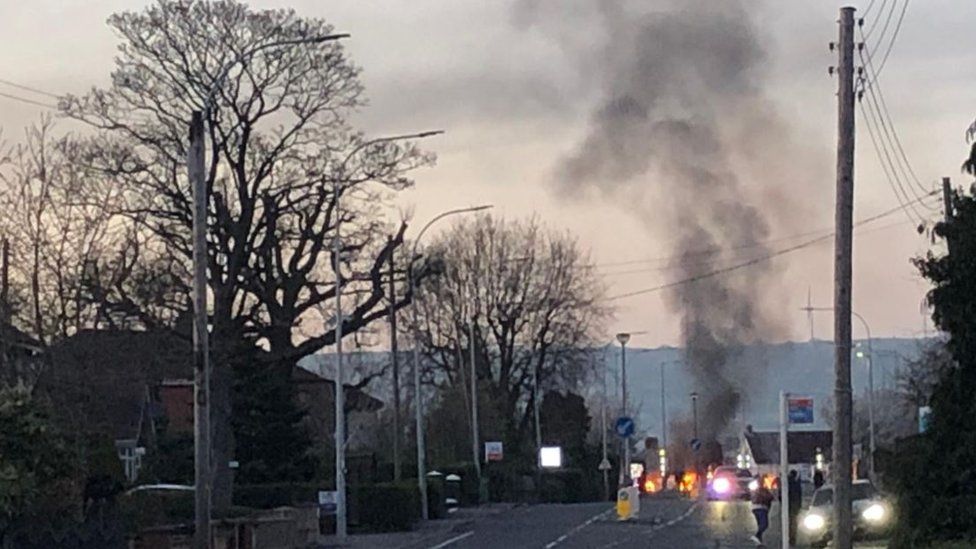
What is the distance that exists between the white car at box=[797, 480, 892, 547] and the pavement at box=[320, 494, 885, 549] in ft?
2.91

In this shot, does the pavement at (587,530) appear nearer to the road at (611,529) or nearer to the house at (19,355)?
the road at (611,529)

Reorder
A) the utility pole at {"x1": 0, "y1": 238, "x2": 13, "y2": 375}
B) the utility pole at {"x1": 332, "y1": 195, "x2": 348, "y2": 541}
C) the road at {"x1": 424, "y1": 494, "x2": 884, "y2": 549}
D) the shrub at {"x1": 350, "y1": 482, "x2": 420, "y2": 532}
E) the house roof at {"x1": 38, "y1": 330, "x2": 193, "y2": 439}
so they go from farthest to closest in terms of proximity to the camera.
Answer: the shrub at {"x1": 350, "y1": 482, "x2": 420, "y2": 532} → the utility pole at {"x1": 332, "y1": 195, "x2": 348, "y2": 541} → the road at {"x1": 424, "y1": 494, "x2": 884, "y2": 549} → the house roof at {"x1": 38, "y1": 330, "x2": 193, "y2": 439} → the utility pole at {"x1": 0, "y1": 238, "x2": 13, "y2": 375}

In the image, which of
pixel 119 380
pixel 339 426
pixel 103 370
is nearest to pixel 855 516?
pixel 339 426

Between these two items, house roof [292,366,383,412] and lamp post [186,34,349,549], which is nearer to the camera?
lamp post [186,34,349,549]

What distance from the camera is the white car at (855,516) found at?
38.9m

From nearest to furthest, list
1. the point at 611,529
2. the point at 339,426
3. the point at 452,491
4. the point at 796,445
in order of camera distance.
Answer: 1. the point at 339,426
2. the point at 611,529
3. the point at 452,491
4. the point at 796,445

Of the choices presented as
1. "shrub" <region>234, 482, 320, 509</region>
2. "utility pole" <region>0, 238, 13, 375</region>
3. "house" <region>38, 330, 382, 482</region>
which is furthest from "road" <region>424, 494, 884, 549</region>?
"utility pole" <region>0, 238, 13, 375</region>

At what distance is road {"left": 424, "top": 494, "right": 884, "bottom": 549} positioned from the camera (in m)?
41.6

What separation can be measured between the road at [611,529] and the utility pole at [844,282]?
1214 centimetres

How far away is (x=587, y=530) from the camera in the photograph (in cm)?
4769

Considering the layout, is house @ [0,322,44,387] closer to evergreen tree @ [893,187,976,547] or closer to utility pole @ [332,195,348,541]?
utility pole @ [332,195,348,541]

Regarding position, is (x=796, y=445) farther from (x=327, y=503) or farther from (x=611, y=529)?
(x=611, y=529)

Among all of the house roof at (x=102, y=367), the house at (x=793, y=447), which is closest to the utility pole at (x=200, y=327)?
the house roof at (x=102, y=367)

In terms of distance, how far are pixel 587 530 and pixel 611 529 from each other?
3.22 feet
